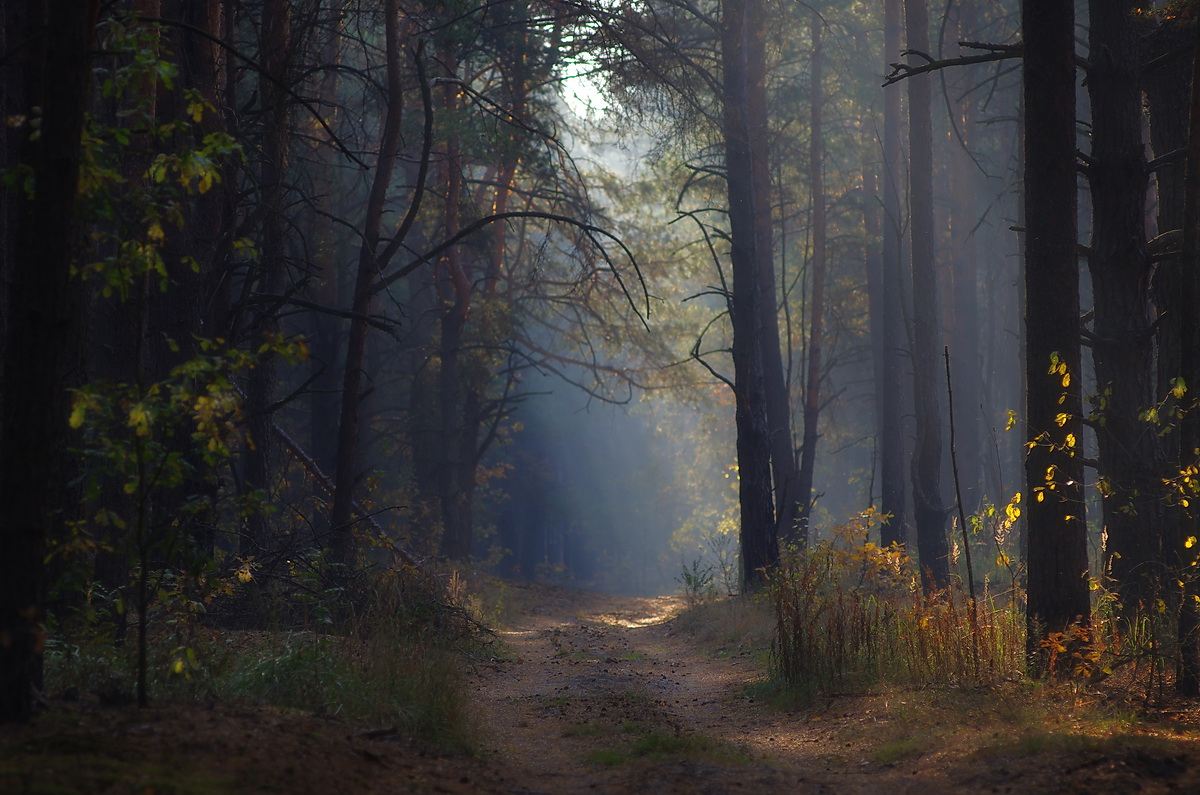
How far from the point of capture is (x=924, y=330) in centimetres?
1568

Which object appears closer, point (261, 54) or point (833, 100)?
point (261, 54)

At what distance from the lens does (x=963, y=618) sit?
275 inches

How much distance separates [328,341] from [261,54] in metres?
11.5

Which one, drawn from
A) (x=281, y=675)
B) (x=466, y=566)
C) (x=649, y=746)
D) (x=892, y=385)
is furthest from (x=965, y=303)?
(x=281, y=675)

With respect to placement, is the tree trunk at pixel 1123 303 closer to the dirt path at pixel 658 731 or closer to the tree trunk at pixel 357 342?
the dirt path at pixel 658 731

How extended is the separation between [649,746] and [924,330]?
12.0 metres

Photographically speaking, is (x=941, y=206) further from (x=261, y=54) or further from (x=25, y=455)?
(x=25, y=455)

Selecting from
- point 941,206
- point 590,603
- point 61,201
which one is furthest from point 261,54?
point 941,206

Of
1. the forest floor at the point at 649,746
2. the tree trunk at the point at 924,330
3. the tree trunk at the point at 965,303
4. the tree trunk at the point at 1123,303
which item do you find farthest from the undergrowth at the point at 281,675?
the tree trunk at the point at 965,303

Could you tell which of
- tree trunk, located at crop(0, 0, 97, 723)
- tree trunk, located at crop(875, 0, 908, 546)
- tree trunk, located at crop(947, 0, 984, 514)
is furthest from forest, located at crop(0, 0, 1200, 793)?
tree trunk, located at crop(947, 0, 984, 514)

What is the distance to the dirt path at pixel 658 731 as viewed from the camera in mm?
4852

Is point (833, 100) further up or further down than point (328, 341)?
A: further up

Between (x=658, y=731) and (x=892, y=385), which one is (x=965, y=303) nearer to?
(x=892, y=385)

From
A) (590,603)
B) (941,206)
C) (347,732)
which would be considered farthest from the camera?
(941,206)
